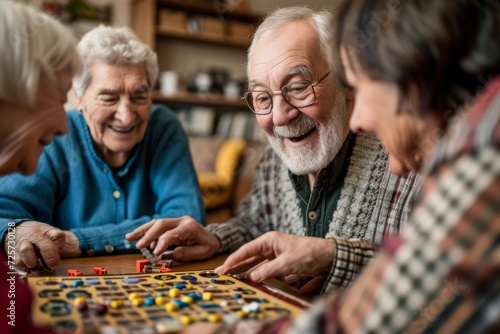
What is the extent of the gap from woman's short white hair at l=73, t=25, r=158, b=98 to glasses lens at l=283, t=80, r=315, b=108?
64 centimetres

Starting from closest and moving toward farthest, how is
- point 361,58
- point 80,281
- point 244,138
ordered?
point 361,58 → point 80,281 → point 244,138

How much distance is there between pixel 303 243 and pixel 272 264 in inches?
3.5

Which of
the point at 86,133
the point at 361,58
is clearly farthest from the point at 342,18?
the point at 86,133

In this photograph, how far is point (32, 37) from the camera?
94cm

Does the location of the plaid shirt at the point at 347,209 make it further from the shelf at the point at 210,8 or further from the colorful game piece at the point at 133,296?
the shelf at the point at 210,8

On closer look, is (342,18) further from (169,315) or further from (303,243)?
(169,315)

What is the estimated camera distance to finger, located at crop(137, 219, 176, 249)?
57.4 inches

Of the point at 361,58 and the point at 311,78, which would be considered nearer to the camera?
the point at 361,58

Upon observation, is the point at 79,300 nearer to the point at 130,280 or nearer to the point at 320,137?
the point at 130,280

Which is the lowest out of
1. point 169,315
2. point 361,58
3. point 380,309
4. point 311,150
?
point 169,315

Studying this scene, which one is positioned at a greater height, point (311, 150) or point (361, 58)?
point (361, 58)

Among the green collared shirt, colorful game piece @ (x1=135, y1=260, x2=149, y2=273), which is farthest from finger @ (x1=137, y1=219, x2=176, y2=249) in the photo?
the green collared shirt

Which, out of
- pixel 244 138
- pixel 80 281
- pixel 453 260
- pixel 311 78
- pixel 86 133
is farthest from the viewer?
pixel 244 138

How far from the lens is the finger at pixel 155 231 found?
146 cm
